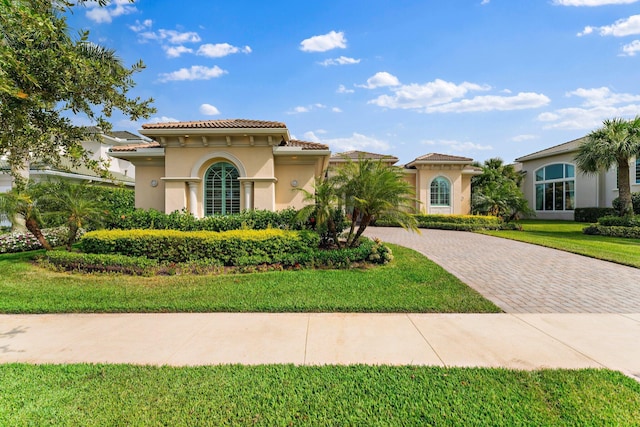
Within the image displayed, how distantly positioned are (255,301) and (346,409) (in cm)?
348

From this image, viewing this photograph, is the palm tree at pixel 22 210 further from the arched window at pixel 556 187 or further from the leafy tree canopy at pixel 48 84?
the arched window at pixel 556 187

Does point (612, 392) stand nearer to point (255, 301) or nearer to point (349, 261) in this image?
point (255, 301)

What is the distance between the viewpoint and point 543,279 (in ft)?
Result: 25.6

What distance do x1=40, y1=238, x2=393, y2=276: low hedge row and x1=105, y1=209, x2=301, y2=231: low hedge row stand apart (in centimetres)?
187

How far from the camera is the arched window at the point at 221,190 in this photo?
39.6 feet

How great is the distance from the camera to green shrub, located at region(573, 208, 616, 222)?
2262 centimetres

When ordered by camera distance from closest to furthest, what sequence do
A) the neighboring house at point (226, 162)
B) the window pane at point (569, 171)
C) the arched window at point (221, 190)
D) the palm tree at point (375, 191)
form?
1. the palm tree at point (375, 191)
2. the neighboring house at point (226, 162)
3. the arched window at point (221, 190)
4. the window pane at point (569, 171)

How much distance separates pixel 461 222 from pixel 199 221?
17929 millimetres

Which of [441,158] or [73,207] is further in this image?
[441,158]

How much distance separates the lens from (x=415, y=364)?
364 centimetres

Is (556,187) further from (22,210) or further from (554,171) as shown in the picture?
(22,210)

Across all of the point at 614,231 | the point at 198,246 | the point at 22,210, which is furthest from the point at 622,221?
the point at 22,210

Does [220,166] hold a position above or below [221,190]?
above

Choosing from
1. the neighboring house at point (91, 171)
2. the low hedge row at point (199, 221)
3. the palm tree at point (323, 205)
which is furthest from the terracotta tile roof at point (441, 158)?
the neighboring house at point (91, 171)
